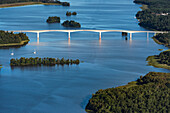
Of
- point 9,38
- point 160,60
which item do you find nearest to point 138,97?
point 160,60

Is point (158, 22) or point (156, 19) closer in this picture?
point (158, 22)

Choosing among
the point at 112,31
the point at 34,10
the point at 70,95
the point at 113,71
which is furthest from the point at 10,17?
the point at 70,95

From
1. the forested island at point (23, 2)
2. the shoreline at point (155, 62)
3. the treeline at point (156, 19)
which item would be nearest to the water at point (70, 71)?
the shoreline at point (155, 62)

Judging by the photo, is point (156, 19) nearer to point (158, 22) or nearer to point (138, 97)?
point (158, 22)

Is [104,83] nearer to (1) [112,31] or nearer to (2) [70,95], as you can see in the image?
(2) [70,95]

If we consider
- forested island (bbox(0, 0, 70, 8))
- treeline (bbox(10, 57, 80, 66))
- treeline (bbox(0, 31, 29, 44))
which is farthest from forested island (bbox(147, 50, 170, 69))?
forested island (bbox(0, 0, 70, 8))

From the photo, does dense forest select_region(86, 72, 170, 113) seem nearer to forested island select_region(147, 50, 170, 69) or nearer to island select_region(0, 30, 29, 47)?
forested island select_region(147, 50, 170, 69)
